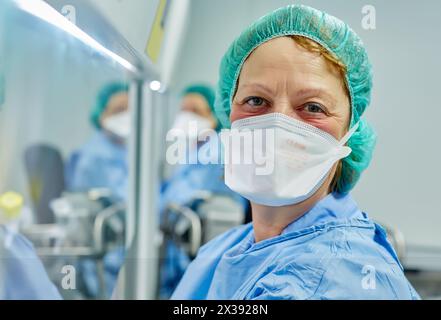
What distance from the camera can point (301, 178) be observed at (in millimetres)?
837

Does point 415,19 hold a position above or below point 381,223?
above

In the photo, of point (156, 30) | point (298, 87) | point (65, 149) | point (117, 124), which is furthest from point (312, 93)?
point (65, 149)

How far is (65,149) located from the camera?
2.91 m

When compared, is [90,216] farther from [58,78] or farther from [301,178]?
[301,178]

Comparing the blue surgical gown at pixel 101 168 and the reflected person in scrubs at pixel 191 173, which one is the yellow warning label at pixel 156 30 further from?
the blue surgical gown at pixel 101 168

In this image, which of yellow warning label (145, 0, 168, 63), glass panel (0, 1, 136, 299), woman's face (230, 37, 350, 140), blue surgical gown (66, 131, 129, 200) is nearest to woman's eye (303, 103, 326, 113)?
woman's face (230, 37, 350, 140)

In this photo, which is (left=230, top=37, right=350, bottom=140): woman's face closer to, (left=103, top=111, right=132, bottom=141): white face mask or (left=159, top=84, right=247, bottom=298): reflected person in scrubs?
(left=159, top=84, right=247, bottom=298): reflected person in scrubs

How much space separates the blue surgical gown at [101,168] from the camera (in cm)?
246

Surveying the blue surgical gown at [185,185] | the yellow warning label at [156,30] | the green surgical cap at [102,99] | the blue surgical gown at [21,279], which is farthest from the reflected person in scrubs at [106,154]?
the blue surgical gown at [21,279]

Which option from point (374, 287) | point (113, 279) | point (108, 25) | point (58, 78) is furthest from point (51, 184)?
point (374, 287)

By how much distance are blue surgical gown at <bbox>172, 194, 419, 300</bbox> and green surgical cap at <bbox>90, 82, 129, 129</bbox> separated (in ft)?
5.04

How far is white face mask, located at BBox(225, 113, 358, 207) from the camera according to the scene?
832 millimetres

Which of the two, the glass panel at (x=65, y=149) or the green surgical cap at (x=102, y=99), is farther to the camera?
the green surgical cap at (x=102, y=99)

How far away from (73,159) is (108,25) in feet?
6.72
